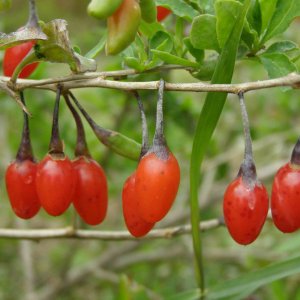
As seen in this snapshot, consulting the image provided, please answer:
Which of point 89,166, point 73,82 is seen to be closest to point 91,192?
point 89,166

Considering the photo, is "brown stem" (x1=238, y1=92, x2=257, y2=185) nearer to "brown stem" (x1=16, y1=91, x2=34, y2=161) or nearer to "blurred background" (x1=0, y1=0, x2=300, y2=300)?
"brown stem" (x1=16, y1=91, x2=34, y2=161)

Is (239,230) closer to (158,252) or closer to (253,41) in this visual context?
(253,41)

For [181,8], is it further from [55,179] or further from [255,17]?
[55,179]

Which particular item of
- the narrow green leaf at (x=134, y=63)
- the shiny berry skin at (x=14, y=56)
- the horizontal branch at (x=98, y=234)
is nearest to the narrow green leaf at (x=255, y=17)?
the narrow green leaf at (x=134, y=63)

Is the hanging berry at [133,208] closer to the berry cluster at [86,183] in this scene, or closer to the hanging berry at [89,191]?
the berry cluster at [86,183]

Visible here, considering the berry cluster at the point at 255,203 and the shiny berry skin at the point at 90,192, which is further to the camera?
the shiny berry skin at the point at 90,192

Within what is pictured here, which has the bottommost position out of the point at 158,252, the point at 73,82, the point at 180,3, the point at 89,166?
the point at 158,252

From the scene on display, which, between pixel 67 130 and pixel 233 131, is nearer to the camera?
pixel 67 130
